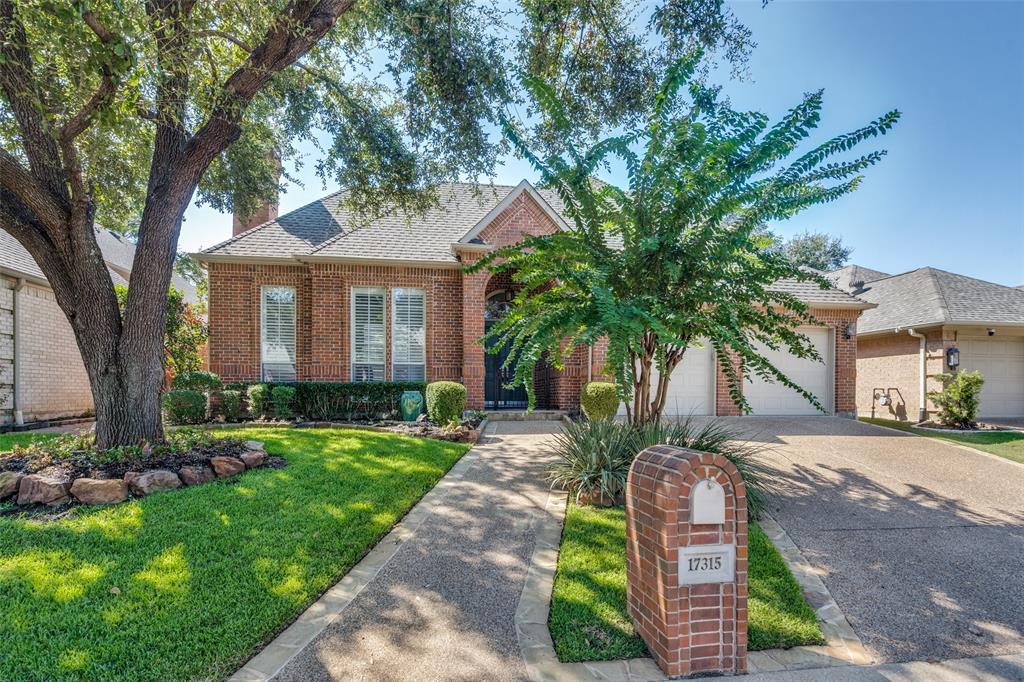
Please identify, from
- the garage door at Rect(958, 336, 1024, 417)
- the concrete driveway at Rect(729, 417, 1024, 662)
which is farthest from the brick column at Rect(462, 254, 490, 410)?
the garage door at Rect(958, 336, 1024, 417)

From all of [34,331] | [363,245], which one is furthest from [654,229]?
[34,331]

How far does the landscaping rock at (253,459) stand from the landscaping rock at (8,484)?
2.01 meters

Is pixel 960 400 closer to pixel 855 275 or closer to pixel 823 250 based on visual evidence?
pixel 855 275

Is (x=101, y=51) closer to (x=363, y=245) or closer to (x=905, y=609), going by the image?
(x=363, y=245)

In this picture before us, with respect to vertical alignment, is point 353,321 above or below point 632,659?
above

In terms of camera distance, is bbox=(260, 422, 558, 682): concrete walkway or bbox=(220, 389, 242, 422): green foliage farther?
bbox=(220, 389, 242, 422): green foliage

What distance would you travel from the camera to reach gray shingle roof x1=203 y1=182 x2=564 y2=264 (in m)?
10.9

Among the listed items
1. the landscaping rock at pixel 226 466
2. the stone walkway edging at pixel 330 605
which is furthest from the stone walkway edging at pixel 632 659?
the landscaping rock at pixel 226 466

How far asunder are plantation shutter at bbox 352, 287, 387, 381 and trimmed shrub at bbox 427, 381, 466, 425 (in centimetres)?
287

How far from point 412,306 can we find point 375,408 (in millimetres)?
2750

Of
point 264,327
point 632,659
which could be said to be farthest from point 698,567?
point 264,327

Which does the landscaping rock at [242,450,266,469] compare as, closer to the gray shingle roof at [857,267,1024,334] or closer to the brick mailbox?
the brick mailbox

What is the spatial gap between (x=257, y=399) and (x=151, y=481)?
Result: 16.5ft

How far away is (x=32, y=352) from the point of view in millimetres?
9859
